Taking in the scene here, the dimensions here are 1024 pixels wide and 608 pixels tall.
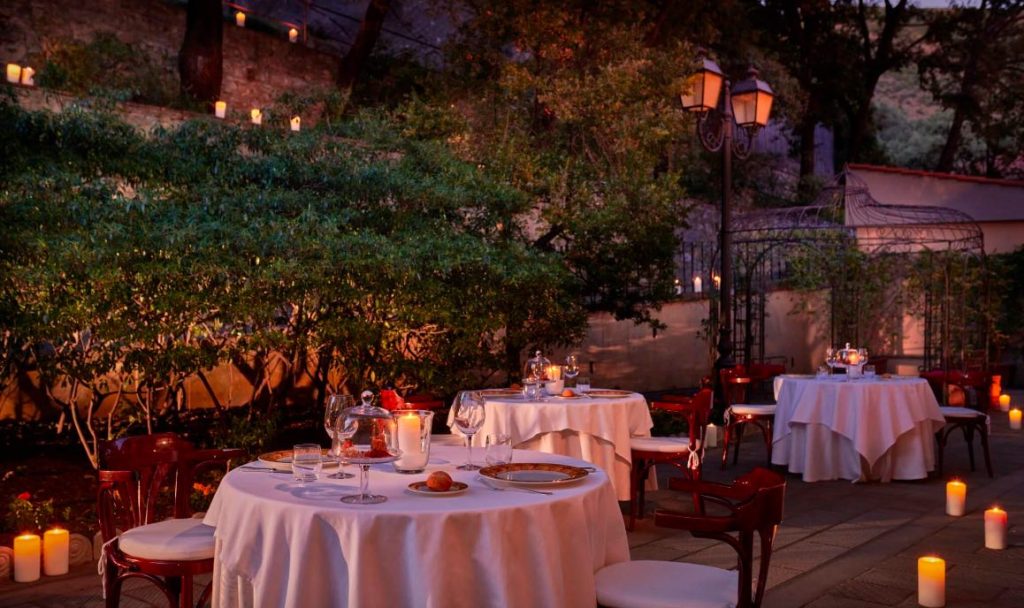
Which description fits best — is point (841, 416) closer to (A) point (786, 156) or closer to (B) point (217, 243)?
(B) point (217, 243)

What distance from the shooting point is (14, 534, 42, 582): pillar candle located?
487 centimetres

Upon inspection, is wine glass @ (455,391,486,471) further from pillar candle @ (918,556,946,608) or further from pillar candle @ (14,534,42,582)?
pillar candle @ (14,534,42,582)

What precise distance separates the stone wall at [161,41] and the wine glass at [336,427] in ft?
39.6

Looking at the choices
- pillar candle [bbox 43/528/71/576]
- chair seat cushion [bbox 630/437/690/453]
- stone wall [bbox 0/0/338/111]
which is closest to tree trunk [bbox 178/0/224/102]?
stone wall [bbox 0/0/338/111]

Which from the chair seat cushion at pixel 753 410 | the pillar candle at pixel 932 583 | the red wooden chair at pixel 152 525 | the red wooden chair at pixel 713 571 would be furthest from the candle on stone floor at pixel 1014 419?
the red wooden chair at pixel 152 525

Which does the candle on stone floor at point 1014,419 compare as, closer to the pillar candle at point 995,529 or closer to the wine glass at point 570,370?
the pillar candle at point 995,529

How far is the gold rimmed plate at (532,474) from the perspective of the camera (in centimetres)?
323

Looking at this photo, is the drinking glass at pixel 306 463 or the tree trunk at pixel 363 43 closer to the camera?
the drinking glass at pixel 306 463

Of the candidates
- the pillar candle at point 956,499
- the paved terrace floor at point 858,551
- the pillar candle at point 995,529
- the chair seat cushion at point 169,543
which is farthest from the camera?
the pillar candle at point 956,499

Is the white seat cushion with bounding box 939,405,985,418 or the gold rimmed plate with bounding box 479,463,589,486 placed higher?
the gold rimmed plate with bounding box 479,463,589,486

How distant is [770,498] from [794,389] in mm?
5197

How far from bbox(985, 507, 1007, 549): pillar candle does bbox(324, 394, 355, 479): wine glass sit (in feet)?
12.9

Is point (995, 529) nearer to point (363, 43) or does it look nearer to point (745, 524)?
point (745, 524)

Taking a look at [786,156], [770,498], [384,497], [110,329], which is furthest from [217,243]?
[786,156]
